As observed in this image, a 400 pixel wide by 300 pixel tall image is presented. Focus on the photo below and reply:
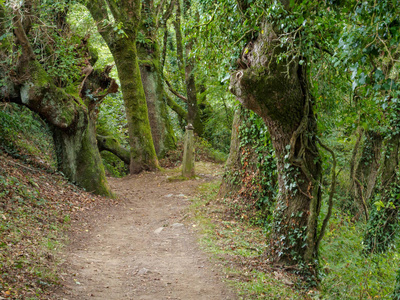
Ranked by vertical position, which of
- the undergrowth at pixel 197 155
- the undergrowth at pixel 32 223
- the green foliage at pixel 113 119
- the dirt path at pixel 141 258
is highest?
the green foliage at pixel 113 119

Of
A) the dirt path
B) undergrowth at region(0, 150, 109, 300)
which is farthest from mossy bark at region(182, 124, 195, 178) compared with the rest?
undergrowth at region(0, 150, 109, 300)

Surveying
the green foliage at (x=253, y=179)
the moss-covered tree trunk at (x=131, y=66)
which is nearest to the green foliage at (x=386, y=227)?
the green foliage at (x=253, y=179)

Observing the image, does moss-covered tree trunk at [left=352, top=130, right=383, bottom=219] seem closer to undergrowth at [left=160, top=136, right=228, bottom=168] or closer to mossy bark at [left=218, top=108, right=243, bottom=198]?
mossy bark at [left=218, top=108, right=243, bottom=198]

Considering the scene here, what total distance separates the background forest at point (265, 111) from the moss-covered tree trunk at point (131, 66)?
0.04 metres

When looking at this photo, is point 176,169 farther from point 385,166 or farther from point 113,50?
point 385,166

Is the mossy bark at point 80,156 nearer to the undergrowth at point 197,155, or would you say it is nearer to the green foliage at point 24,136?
the green foliage at point 24,136

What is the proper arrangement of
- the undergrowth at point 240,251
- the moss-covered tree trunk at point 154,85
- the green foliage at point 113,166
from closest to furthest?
the undergrowth at point 240,251
the moss-covered tree trunk at point 154,85
the green foliage at point 113,166

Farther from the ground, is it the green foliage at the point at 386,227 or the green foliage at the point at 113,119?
the green foliage at the point at 113,119

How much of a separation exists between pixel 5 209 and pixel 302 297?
5161 mm

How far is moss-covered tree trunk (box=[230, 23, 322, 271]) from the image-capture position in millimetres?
5473

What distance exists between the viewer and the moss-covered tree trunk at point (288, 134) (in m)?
5.47

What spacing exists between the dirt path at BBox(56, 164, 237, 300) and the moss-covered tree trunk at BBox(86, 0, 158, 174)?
3518 mm

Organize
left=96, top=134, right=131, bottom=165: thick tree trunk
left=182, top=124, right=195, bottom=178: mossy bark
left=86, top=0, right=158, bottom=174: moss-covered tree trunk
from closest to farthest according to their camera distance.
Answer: left=182, top=124, right=195, bottom=178: mossy bark < left=86, top=0, right=158, bottom=174: moss-covered tree trunk < left=96, top=134, right=131, bottom=165: thick tree trunk

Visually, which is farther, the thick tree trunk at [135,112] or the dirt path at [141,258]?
the thick tree trunk at [135,112]
